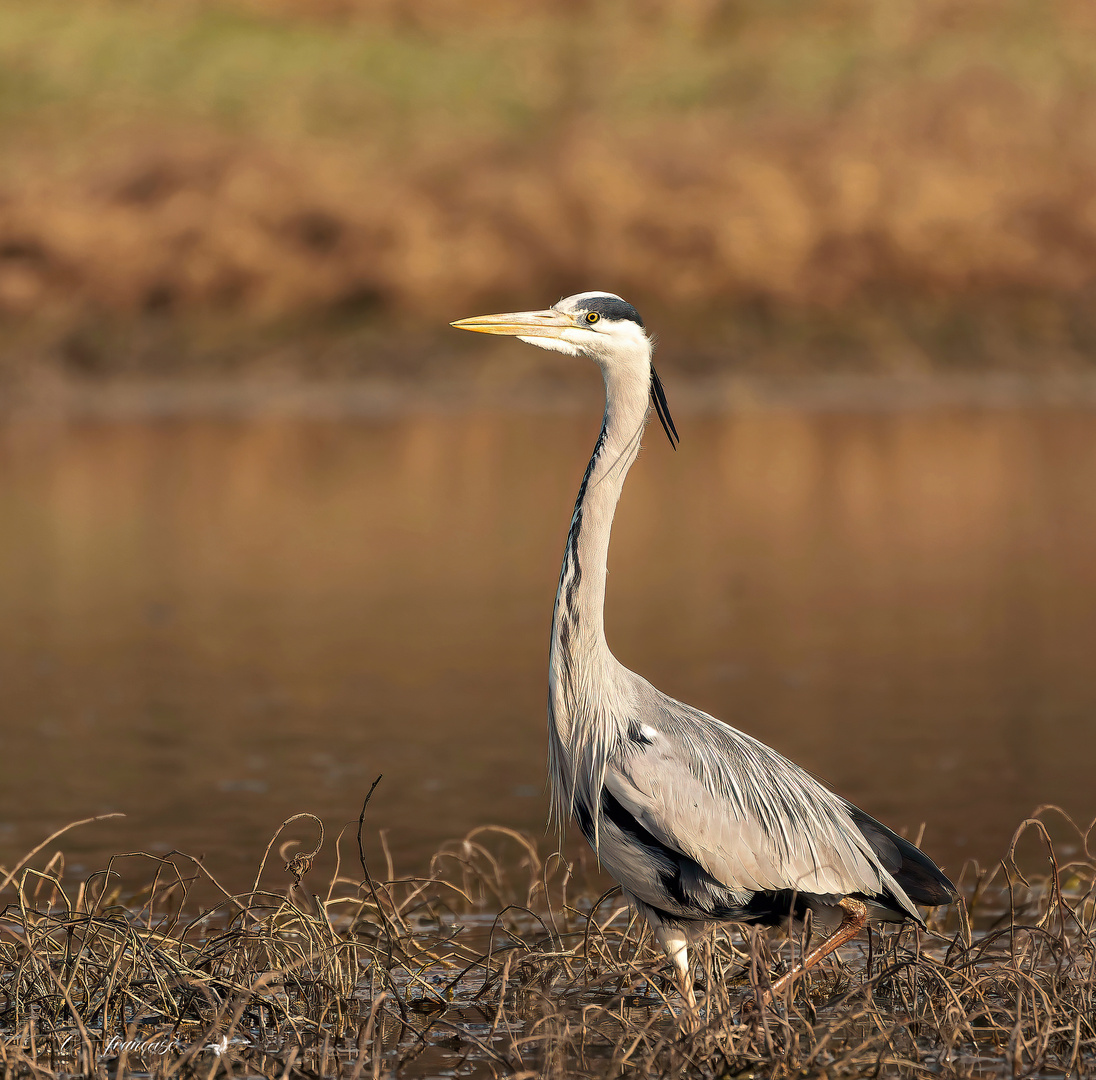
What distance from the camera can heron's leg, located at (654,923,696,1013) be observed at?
695 centimetres

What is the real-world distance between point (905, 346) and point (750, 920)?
249 feet

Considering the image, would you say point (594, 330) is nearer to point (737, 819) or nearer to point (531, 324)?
point (531, 324)

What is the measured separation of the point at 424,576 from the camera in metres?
25.7

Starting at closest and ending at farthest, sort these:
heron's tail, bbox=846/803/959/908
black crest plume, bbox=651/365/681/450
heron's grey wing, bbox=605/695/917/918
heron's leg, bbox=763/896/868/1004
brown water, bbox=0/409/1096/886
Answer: heron's leg, bbox=763/896/868/1004 < heron's grey wing, bbox=605/695/917/918 < heron's tail, bbox=846/803/959/908 < black crest plume, bbox=651/365/681/450 < brown water, bbox=0/409/1096/886

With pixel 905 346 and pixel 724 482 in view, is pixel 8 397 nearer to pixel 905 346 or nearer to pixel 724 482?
pixel 905 346

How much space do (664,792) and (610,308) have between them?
6.37 feet

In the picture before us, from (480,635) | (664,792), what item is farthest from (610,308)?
(480,635)

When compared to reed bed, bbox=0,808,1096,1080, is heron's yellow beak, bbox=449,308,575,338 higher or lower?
higher

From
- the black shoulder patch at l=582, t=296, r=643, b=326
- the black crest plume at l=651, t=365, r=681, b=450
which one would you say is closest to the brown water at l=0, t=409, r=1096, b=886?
the black crest plume at l=651, t=365, r=681, b=450

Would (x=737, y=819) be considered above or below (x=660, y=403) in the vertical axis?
below

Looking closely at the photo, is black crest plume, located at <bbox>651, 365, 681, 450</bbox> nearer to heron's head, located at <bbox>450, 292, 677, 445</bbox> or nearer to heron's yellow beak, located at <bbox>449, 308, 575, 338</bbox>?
heron's head, located at <bbox>450, 292, 677, 445</bbox>

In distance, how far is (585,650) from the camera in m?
7.30

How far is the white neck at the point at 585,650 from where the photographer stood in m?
7.25

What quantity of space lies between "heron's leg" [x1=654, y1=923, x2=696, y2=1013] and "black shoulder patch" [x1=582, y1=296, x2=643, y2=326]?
7.89 feet
